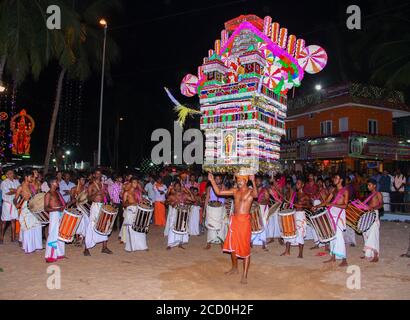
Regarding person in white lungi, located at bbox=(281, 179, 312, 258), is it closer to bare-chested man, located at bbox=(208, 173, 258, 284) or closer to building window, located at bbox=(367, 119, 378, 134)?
bare-chested man, located at bbox=(208, 173, 258, 284)

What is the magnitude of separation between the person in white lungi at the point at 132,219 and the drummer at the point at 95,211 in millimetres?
470

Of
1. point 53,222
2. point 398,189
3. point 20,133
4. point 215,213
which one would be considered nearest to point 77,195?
point 53,222

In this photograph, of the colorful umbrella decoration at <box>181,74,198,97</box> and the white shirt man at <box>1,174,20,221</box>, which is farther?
the colorful umbrella decoration at <box>181,74,198,97</box>

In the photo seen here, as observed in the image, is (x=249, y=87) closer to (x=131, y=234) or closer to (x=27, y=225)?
(x=131, y=234)

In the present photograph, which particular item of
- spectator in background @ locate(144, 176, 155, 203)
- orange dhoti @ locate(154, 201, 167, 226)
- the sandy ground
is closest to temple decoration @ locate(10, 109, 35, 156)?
spectator in background @ locate(144, 176, 155, 203)

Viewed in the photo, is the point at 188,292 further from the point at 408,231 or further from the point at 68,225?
the point at 408,231

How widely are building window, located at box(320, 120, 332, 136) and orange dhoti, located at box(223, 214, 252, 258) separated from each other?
859 inches

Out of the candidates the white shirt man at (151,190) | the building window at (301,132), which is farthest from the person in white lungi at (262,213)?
the building window at (301,132)

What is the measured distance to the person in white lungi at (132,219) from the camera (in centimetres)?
916

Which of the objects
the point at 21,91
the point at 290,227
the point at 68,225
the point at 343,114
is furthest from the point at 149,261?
the point at 21,91

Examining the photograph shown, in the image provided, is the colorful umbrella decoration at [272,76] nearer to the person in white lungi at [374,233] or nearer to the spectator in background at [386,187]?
the spectator in background at [386,187]

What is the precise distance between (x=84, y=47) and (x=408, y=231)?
56.0 ft

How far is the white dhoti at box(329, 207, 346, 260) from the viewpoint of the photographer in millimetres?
8148

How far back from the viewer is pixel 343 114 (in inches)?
1025
